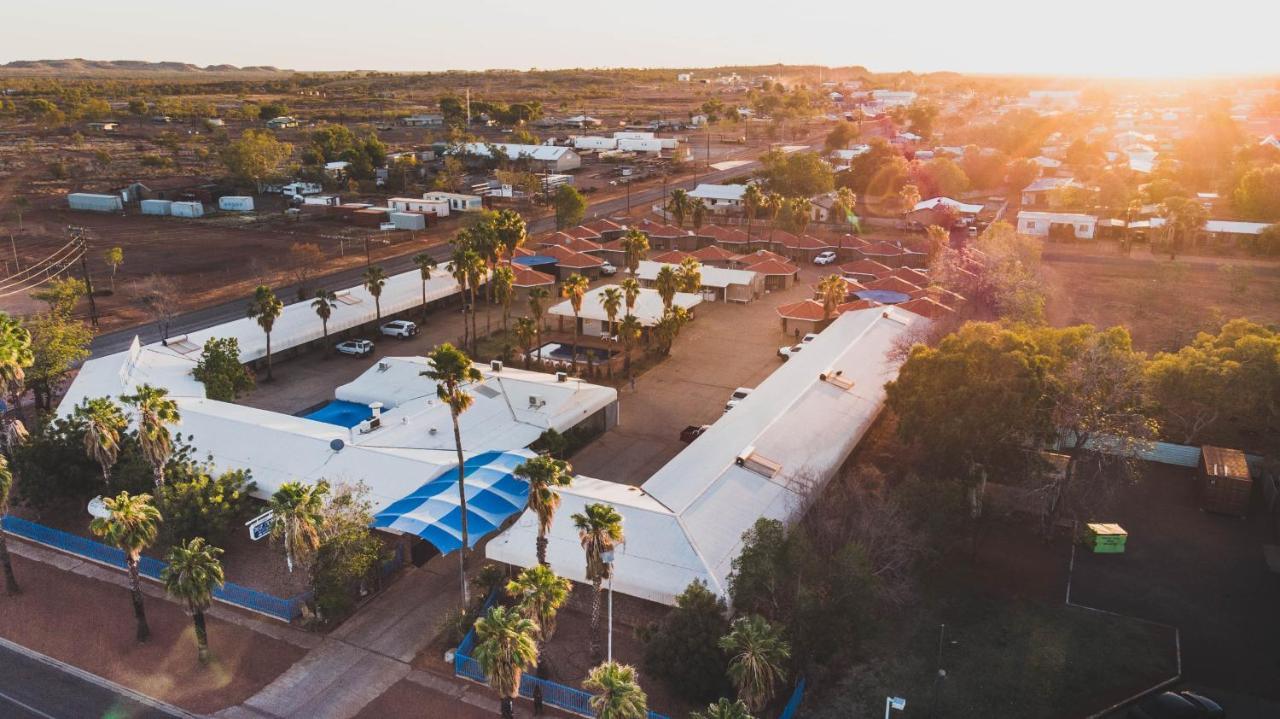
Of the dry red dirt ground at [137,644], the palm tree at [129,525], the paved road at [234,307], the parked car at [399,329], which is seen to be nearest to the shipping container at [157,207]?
the paved road at [234,307]

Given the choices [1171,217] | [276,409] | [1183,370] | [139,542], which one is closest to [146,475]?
[139,542]

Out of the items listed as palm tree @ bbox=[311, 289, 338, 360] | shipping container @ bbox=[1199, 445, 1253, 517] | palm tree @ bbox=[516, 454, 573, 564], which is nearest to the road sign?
palm tree @ bbox=[516, 454, 573, 564]

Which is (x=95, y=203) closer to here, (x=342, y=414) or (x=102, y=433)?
(x=342, y=414)

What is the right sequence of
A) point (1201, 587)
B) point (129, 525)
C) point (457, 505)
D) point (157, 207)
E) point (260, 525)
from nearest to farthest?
point (129, 525) → point (1201, 587) → point (457, 505) → point (260, 525) → point (157, 207)

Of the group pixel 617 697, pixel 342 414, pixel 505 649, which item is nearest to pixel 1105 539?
pixel 617 697

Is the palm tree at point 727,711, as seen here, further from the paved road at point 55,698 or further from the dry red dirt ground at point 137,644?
the paved road at point 55,698

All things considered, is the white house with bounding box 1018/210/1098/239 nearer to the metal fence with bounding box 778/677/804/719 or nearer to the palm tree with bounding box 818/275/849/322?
the palm tree with bounding box 818/275/849/322
